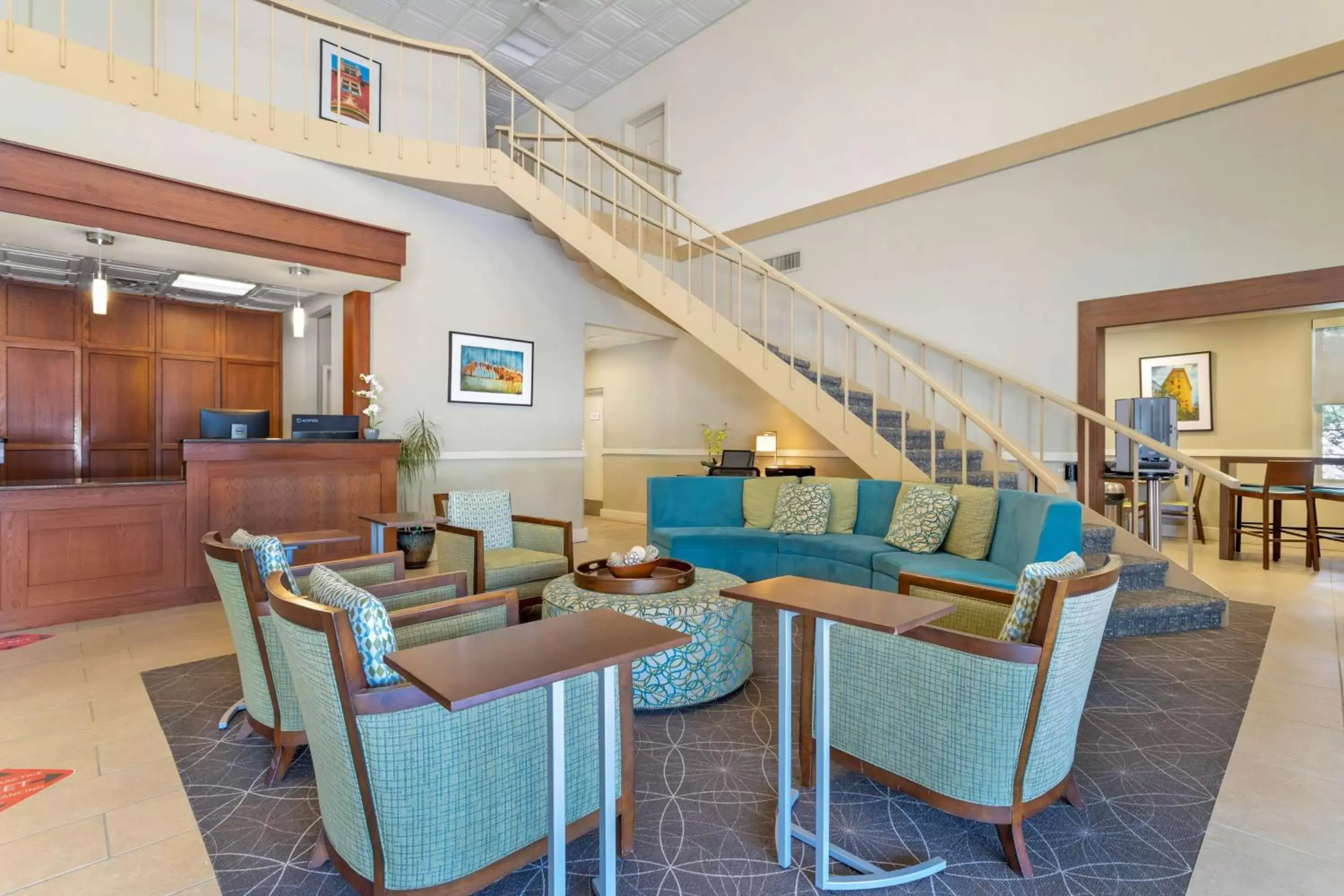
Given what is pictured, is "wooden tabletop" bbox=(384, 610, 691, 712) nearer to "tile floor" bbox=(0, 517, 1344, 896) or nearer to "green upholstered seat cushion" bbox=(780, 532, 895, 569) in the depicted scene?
"tile floor" bbox=(0, 517, 1344, 896)

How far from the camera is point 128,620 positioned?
4.27 m

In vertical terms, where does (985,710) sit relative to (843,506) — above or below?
below

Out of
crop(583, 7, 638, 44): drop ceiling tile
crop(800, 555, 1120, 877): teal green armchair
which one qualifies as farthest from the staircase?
crop(800, 555, 1120, 877): teal green armchair

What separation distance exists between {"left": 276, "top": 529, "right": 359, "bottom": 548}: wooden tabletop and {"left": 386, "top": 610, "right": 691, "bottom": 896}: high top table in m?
2.05

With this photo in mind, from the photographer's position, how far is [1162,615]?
3.99 meters

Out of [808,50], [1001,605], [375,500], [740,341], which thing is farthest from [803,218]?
[1001,605]

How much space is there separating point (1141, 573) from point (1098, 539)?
328 mm

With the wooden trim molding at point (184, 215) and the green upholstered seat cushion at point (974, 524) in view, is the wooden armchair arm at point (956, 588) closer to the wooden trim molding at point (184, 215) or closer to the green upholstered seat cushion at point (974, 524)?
the green upholstered seat cushion at point (974, 524)

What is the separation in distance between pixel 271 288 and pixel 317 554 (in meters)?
2.69

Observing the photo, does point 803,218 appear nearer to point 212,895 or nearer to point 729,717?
point 729,717

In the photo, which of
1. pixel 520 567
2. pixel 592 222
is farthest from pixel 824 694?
pixel 592 222

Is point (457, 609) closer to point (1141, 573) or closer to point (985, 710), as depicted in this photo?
point (985, 710)

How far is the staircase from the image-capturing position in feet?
14.4

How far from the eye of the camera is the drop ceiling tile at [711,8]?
712 cm
